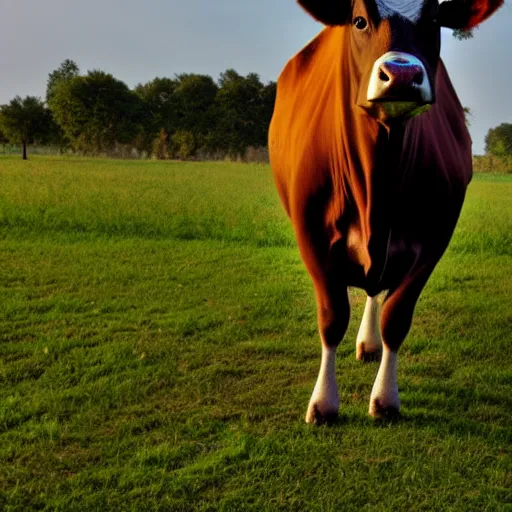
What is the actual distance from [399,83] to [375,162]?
2.16 ft

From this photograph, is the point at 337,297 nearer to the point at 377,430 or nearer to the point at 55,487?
the point at 377,430

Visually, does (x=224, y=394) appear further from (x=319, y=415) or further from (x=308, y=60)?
(x=308, y=60)

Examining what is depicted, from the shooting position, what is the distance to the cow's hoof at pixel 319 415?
3.51 metres

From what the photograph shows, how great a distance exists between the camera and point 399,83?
7.41 feet

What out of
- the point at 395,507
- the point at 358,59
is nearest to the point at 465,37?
the point at 358,59

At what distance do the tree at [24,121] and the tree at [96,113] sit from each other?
1790 mm

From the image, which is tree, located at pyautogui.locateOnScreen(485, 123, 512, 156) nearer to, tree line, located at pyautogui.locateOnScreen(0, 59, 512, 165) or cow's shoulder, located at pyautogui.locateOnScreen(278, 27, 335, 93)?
tree line, located at pyautogui.locateOnScreen(0, 59, 512, 165)

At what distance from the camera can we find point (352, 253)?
323cm

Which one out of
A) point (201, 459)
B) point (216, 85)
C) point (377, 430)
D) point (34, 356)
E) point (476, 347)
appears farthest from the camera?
point (216, 85)

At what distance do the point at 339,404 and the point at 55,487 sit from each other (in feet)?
5.93

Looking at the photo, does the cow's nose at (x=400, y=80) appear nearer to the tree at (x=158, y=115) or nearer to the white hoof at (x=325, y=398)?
the white hoof at (x=325, y=398)

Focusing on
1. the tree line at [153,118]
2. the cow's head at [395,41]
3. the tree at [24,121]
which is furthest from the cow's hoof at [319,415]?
the tree line at [153,118]

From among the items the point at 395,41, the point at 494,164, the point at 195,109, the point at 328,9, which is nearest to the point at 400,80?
the point at 395,41

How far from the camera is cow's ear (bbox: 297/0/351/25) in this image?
2910 mm
